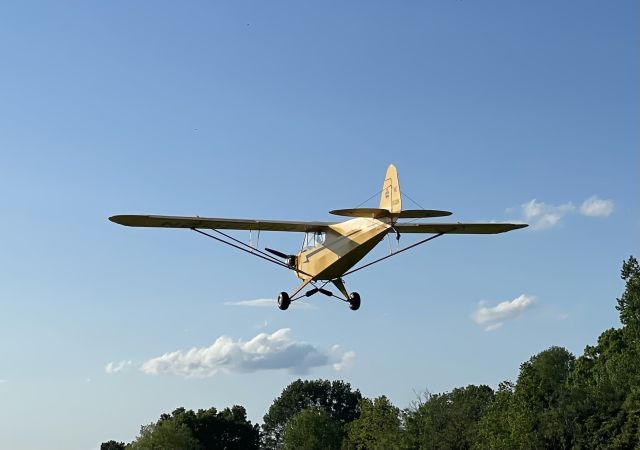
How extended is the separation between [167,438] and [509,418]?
2059 inches

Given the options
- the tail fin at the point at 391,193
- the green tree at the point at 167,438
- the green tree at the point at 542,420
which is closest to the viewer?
the tail fin at the point at 391,193

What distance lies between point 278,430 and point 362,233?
109 metres

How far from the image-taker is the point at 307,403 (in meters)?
136

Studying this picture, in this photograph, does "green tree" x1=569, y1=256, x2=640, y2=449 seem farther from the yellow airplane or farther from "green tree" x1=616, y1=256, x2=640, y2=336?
the yellow airplane

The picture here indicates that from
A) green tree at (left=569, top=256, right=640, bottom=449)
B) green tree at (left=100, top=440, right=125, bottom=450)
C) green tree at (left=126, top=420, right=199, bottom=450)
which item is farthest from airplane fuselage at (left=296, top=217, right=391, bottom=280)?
green tree at (left=100, top=440, right=125, bottom=450)

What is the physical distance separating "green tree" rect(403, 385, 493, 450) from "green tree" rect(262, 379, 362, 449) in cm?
5070

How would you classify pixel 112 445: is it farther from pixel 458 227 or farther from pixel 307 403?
pixel 458 227

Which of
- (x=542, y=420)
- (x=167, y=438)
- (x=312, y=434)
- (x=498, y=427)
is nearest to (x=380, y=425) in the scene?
(x=498, y=427)

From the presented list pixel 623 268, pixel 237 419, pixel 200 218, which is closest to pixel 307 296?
pixel 200 218

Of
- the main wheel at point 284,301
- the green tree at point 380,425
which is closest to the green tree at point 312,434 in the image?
the green tree at point 380,425

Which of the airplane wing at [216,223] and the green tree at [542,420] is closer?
the airplane wing at [216,223]

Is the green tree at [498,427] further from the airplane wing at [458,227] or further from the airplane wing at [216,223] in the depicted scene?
the airplane wing at [216,223]

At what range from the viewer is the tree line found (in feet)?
220

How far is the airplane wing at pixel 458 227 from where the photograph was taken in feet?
118
